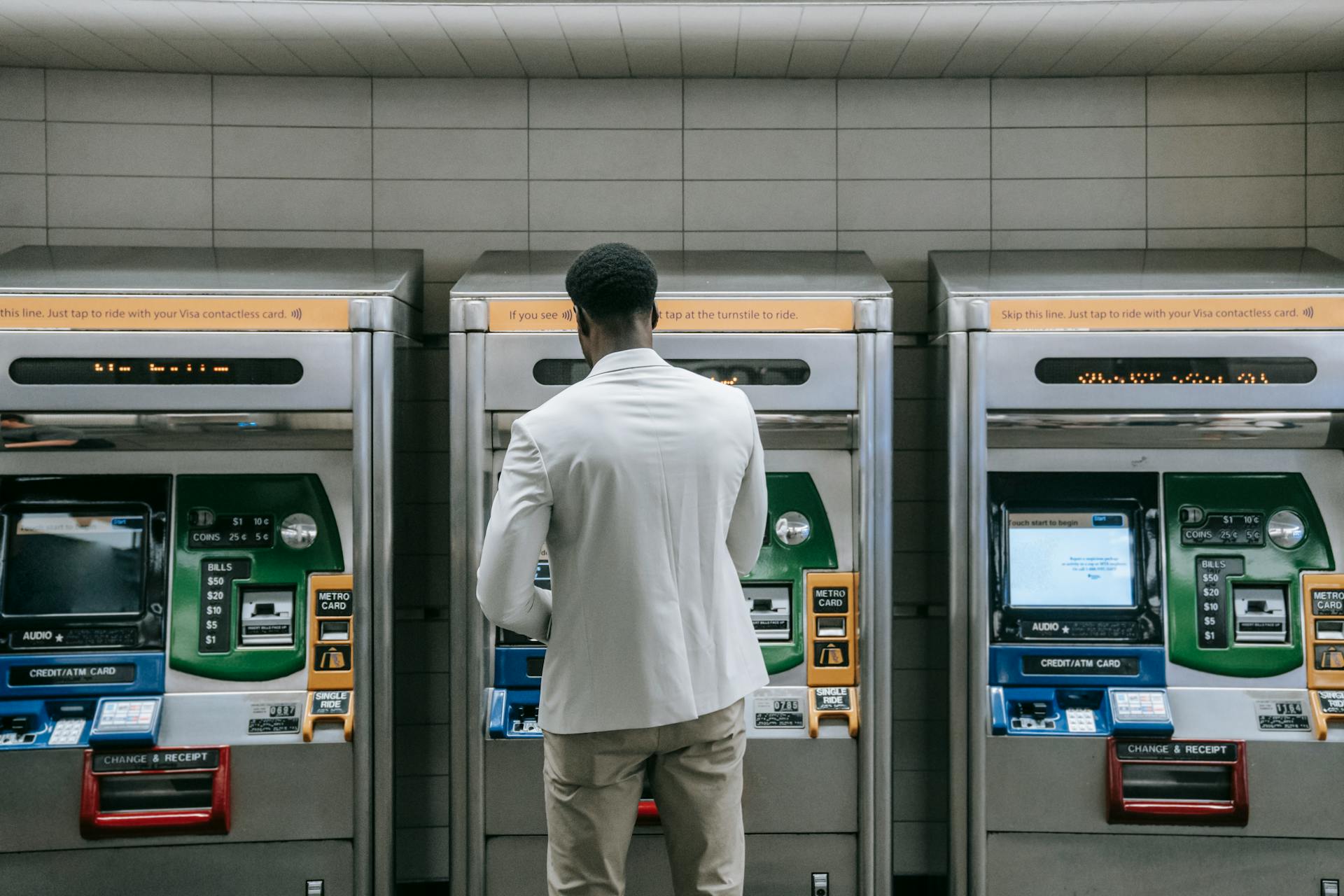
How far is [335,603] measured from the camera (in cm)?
278

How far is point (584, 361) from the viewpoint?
273 centimetres

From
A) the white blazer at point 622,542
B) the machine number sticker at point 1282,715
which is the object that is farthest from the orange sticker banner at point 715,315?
the machine number sticker at point 1282,715

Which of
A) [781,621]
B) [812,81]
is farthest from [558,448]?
[812,81]

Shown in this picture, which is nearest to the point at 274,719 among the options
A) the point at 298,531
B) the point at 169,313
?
the point at 298,531

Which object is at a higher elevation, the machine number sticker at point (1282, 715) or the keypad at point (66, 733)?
the machine number sticker at point (1282, 715)

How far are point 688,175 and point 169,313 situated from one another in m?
1.79

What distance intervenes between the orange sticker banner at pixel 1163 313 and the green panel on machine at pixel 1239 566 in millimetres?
441

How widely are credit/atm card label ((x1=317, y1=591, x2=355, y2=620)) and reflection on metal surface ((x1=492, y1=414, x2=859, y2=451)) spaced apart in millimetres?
595

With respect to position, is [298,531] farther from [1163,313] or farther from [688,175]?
[1163,313]

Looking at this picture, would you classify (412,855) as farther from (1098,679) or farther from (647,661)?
(1098,679)

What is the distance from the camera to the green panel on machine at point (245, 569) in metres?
2.79

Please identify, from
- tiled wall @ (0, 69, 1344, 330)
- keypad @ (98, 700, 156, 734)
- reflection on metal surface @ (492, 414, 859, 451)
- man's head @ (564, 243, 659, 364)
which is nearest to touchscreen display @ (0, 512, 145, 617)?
keypad @ (98, 700, 156, 734)

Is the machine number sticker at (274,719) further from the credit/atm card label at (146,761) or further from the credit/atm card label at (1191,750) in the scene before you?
the credit/atm card label at (1191,750)

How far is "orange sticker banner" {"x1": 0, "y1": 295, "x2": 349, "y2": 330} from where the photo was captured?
2.71 metres
